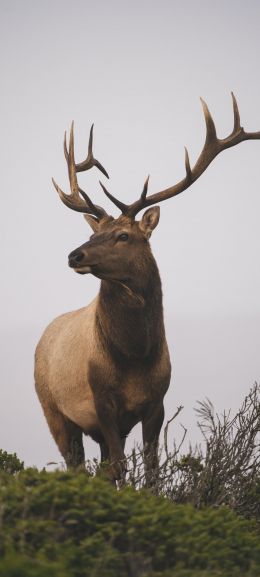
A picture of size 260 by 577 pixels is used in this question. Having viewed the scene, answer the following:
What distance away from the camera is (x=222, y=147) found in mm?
9016

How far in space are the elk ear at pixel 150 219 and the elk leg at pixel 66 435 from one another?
8.15ft

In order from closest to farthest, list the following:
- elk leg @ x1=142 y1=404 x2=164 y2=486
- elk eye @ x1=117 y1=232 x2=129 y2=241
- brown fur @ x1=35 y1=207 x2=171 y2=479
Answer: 1. brown fur @ x1=35 y1=207 x2=171 y2=479
2. elk eye @ x1=117 y1=232 x2=129 y2=241
3. elk leg @ x1=142 y1=404 x2=164 y2=486

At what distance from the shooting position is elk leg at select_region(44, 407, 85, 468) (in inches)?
370

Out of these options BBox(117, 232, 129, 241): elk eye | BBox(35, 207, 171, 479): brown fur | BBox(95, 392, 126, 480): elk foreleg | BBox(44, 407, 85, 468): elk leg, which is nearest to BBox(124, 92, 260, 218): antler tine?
BBox(35, 207, 171, 479): brown fur

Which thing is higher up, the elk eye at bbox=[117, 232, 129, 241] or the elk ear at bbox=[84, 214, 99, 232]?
the elk ear at bbox=[84, 214, 99, 232]

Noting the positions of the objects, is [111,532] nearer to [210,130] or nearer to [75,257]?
[75,257]

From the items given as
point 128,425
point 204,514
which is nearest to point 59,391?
point 128,425

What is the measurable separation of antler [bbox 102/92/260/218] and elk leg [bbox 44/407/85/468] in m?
2.63

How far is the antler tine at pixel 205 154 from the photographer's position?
812cm

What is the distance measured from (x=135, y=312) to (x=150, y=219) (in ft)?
3.07

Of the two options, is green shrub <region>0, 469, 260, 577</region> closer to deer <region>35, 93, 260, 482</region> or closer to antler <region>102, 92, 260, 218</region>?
deer <region>35, 93, 260, 482</region>

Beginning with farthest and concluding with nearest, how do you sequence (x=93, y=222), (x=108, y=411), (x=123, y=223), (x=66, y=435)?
1. (x=66, y=435)
2. (x=93, y=222)
3. (x=123, y=223)
4. (x=108, y=411)

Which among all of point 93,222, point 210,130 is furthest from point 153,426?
point 210,130

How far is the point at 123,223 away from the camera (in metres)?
7.93
